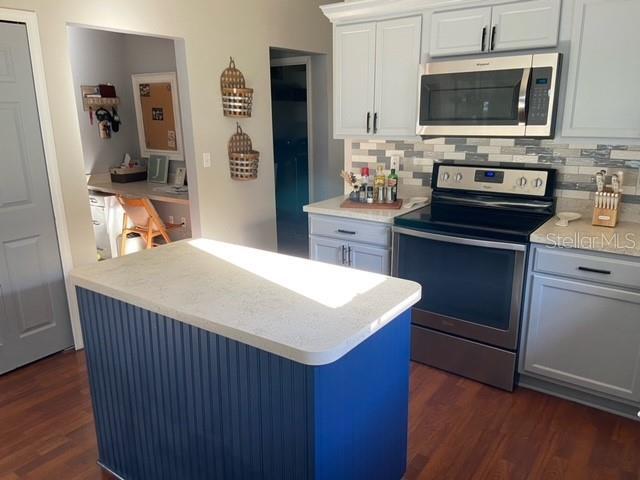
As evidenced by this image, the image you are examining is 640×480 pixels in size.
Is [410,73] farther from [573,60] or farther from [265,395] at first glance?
[265,395]

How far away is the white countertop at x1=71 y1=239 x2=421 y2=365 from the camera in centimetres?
132

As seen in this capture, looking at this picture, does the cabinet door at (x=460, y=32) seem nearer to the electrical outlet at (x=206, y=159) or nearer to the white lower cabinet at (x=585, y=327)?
the white lower cabinet at (x=585, y=327)

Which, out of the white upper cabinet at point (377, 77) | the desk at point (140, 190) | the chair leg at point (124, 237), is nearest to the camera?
the white upper cabinet at point (377, 77)

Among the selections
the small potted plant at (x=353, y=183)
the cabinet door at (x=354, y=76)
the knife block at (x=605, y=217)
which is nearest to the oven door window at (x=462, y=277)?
the knife block at (x=605, y=217)

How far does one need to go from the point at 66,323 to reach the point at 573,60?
3234mm

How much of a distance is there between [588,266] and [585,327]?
1.02 ft

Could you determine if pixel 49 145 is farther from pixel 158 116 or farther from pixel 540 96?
pixel 540 96

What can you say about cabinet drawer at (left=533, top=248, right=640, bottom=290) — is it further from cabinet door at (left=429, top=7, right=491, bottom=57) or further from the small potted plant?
the small potted plant

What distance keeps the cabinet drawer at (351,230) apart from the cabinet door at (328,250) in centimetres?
4

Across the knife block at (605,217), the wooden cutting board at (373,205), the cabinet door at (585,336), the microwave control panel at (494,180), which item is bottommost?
the cabinet door at (585,336)

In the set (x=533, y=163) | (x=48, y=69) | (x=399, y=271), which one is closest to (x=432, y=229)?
(x=399, y=271)

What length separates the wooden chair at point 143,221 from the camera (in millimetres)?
4078

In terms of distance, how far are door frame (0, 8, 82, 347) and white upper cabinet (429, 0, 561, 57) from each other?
86.0 inches

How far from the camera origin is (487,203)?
299 cm
